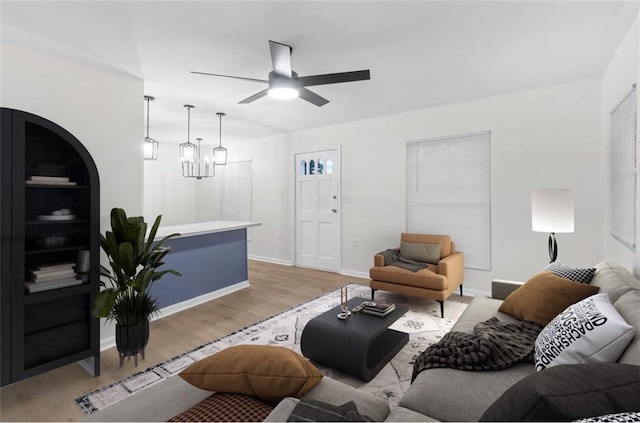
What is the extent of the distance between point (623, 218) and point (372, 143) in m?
3.20

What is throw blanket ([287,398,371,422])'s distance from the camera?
0.95 meters

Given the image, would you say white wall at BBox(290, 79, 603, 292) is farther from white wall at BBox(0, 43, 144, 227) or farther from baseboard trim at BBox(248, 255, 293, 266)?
white wall at BBox(0, 43, 144, 227)

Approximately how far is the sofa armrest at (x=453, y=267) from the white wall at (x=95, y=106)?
3240 mm

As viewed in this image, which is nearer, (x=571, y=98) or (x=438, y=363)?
(x=438, y=363)

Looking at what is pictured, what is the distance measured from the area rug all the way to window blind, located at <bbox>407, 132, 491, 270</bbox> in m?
0.90

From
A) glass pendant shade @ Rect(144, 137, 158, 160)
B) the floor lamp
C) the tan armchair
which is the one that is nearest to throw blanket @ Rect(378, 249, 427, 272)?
the tan armchair

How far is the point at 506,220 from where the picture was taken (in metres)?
3.99

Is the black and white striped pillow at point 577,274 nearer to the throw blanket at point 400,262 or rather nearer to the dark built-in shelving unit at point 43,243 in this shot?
the throw blanket at point 400,262

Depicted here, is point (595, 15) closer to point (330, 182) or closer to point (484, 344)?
point (484, 344)

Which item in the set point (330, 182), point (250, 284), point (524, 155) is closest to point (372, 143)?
point (330, 182)

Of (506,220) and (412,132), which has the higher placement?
(412,132)

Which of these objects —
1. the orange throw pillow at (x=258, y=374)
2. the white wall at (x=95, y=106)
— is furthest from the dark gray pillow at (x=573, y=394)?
the white wall at (x=95, y=106)

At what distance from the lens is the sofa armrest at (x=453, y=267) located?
354 centimetres

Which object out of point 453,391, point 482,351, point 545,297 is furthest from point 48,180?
point 545,297
